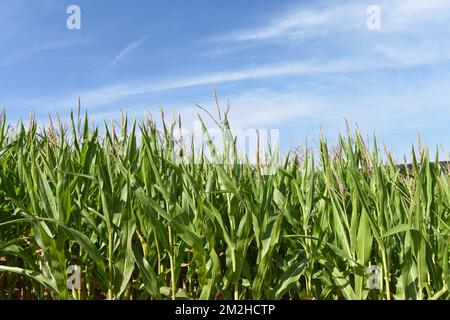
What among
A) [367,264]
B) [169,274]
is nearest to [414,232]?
[367,264]

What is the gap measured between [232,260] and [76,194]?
0.78 meters

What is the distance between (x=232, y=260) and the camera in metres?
1.55

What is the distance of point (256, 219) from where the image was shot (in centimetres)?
156

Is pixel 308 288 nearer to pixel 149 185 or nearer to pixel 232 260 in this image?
pixel 232 260

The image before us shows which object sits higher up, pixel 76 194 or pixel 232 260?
pixel 76 194
